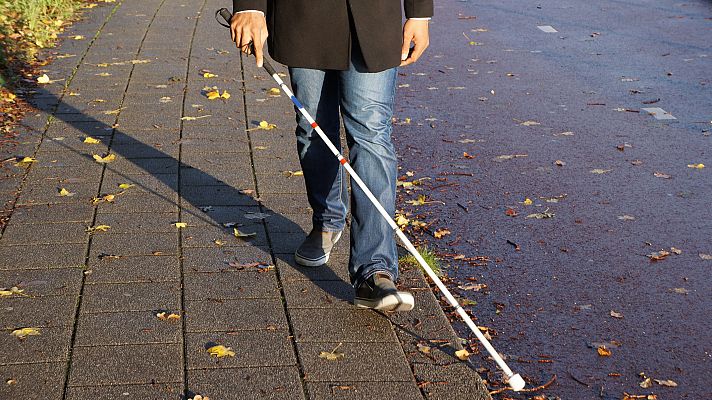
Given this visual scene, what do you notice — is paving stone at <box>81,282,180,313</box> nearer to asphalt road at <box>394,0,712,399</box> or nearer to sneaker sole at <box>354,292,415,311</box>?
sneaker sole at <box>354,292,415,311</box>

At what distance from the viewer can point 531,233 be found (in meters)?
5.93

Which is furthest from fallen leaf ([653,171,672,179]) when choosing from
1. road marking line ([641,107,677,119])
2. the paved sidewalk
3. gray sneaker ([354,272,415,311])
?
gray sneaker ([354,272,415,311])

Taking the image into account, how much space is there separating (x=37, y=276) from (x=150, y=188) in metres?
1.36

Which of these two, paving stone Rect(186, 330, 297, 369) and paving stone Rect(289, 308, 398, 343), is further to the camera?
paving stone Rect(289, 308, 398, 343)

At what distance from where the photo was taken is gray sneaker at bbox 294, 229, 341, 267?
5.05 metres

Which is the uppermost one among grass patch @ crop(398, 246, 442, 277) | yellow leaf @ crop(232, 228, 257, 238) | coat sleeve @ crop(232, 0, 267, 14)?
coat sleeve @ crop(232, 0, 267, 14)

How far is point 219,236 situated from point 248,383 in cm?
161

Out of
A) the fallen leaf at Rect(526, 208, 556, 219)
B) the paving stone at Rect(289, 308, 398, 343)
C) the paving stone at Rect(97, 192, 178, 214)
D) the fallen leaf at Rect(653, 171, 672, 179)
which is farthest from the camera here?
the fallen leaf at Rect(653, 171, 672, 179)

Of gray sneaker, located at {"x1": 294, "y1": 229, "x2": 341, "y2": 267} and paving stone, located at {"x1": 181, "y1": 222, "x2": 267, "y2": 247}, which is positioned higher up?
gray sneaker, located at {"x1": 294, "y1": 229, "x2": 341, "y2": 267}

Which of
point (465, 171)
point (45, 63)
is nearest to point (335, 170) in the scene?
point (465, 171)

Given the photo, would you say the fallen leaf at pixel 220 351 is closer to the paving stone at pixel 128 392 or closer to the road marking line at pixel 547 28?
the paving stone at pixel 128 392

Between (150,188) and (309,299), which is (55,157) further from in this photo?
(309,299)

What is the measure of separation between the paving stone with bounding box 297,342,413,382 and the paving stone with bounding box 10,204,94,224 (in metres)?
1.92

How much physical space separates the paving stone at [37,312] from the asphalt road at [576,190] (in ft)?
5.42
